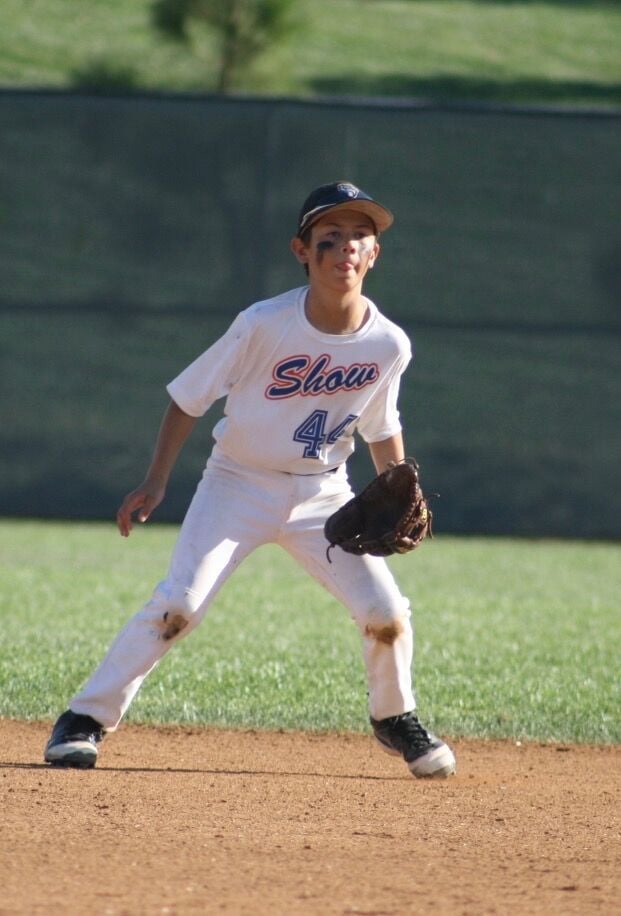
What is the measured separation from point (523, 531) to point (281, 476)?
7.73m

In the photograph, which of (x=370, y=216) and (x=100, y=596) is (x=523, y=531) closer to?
(x=100, y=596)

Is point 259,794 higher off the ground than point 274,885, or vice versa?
point 274,885

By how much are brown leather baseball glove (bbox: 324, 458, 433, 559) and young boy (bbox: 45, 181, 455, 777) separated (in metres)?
0.09

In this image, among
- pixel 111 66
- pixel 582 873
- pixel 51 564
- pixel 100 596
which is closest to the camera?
pixel 582 873

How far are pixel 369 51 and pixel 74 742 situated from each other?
24.1 metres

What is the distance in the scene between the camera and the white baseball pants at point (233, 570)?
4.11m

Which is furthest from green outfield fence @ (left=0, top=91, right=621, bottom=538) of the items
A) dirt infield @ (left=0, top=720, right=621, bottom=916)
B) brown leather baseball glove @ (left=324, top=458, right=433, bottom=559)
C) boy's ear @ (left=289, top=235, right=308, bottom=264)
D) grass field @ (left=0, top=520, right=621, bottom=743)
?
brown leather baseball glove @ (left=324, top=458, right=433, bottom=559)

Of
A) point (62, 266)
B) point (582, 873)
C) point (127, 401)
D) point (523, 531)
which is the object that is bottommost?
point (523, 531)

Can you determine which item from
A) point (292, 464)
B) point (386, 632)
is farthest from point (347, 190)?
point (386, 632)

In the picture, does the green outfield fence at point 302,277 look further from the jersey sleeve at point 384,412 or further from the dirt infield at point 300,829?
the jersey sleeve at point 384,412

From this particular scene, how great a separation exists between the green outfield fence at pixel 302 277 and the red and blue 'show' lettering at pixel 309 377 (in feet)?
24.8

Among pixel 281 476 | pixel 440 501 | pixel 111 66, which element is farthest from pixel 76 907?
pixel 111 66

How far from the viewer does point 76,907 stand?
9.18 ft

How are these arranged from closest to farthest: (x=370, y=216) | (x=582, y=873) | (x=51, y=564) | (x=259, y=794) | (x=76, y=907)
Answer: (x=76, y=907), (x=582, y=873), (x=259, y=794), (x=370, y=216), (x=51, y=564)
